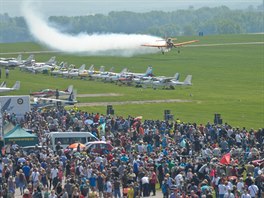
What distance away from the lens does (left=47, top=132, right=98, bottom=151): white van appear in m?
47.3

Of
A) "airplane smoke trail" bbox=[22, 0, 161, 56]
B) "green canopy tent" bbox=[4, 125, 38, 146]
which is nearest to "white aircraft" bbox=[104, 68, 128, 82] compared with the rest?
"airplane smoke trail" bbox=[22, 0, 161, 56]

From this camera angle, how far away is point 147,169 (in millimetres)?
38375

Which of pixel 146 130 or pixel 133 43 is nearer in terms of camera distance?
pixel 146 130

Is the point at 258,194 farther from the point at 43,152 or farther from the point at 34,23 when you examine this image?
the point at 34,23

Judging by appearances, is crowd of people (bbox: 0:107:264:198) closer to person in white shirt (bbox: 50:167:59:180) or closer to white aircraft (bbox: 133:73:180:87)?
person in white shirt (bbox: 50:167:59:180)

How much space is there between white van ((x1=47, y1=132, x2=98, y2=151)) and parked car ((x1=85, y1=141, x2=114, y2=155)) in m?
2.24

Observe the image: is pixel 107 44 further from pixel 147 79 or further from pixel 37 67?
pixel 147 79

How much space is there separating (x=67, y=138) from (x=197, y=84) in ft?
168

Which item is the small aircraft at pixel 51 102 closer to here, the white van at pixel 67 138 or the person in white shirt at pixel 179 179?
the white van at pixel 67 138

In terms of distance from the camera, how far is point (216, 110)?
72125 mm

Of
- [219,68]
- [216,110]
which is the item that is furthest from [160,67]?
[216,110]

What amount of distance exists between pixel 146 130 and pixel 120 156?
35.2ft

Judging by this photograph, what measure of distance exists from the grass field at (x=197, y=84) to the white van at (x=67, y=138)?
689 inches

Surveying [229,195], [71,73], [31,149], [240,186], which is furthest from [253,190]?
[71,73]
